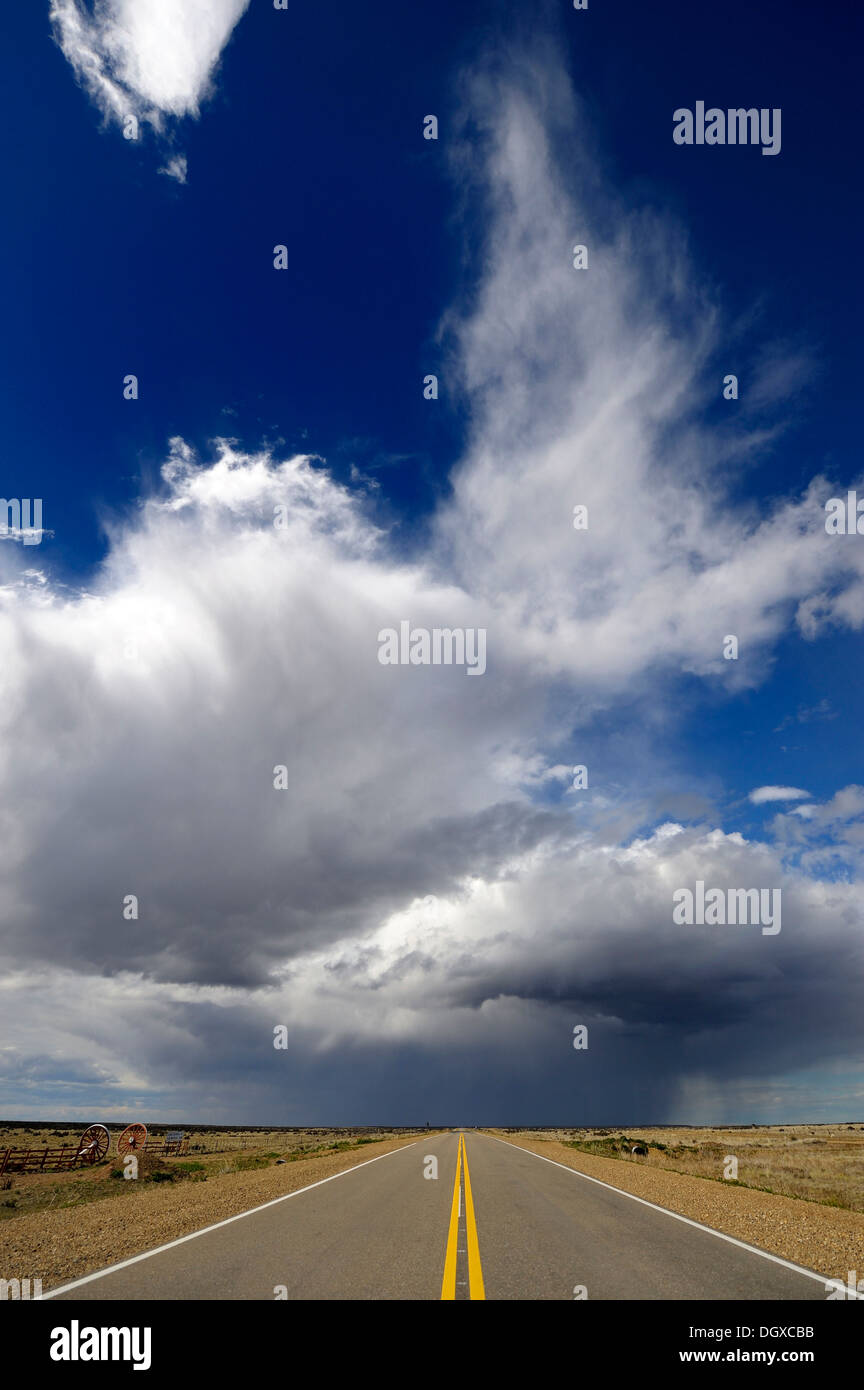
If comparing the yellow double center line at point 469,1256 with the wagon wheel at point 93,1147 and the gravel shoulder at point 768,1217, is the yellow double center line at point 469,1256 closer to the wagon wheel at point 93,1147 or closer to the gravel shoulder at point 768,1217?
the gravel shoulder at point 768,1217

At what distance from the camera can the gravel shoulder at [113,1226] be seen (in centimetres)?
999

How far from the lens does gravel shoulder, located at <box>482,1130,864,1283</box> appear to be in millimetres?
10828

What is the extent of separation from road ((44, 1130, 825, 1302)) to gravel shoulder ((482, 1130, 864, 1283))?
24.1 inches

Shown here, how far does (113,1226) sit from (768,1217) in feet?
39.4

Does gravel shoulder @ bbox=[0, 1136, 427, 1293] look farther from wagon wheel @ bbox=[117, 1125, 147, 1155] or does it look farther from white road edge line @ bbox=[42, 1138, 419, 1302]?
wagon wheel @ bbox=[117, 1125, 147, 1155]

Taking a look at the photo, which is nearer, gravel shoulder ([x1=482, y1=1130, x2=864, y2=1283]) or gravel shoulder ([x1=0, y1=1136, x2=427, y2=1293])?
gravel shoulder ([x1=0, y1=1136, x2=427, y2=1293])

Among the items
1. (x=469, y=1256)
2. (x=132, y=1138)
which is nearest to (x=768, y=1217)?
(x=469, y=1256)

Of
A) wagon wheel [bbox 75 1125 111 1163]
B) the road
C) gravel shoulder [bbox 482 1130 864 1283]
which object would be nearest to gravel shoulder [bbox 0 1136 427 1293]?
the road

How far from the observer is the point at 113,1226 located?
13812 mm

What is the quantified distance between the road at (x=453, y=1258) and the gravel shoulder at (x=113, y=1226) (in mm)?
648

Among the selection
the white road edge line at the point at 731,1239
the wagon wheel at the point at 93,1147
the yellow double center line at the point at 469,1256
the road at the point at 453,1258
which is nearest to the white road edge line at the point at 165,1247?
the road at the point at 453,1258

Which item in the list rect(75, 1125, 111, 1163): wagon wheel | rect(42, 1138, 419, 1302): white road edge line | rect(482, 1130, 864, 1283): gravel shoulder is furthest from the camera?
rect(75, 1125, 111, 1163): wagon wheel
